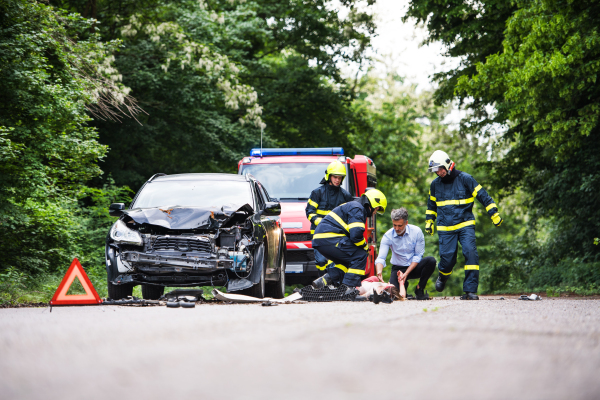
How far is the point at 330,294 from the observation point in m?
9.07

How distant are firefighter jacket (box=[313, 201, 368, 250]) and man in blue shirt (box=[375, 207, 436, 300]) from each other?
613 mm

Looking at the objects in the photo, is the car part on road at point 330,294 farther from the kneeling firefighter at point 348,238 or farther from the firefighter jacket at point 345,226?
the firefighter jacket at point 345,226

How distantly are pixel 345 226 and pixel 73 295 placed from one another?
3606 mm

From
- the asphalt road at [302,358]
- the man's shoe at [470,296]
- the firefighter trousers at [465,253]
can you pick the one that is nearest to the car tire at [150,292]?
the asphalt road at [302,358]

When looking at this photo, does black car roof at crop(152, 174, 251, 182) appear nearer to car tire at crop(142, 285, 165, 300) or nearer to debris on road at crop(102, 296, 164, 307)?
car tire at crop(142, 285, 165, 300)

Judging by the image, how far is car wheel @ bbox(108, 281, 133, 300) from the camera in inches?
329

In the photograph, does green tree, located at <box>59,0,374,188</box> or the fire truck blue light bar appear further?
green tree, located at <box>59,0,374,188</box>

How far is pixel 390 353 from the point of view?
3896mm

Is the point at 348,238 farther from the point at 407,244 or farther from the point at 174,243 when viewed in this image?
the point at 174,243

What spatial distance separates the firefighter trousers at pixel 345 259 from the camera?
9.27 m

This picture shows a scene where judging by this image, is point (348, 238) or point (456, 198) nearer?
point (348, 238)

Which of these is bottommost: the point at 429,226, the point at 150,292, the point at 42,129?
the point at 150,292

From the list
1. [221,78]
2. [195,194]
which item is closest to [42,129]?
[195,194]

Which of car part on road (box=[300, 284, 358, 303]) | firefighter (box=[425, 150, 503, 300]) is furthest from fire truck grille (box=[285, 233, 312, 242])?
car part on road (box=[300, 284, 358, 303])
